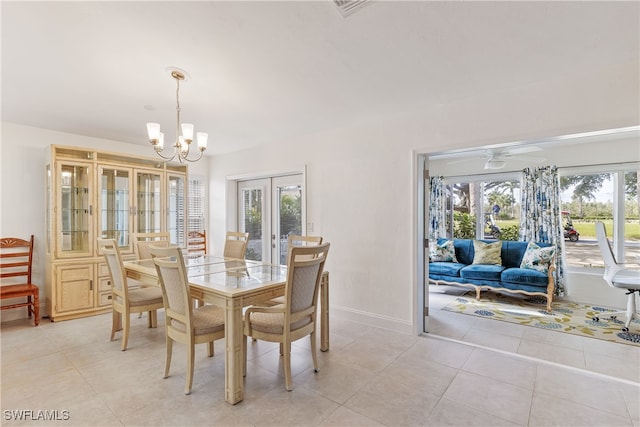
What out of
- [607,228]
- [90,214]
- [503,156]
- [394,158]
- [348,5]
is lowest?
[607,228]

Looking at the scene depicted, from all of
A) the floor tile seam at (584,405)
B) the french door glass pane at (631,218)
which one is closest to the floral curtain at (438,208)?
the french door glass pane at (631,218)

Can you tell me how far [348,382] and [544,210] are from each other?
4.49 metres

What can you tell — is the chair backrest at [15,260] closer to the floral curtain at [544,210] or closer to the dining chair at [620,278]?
the dining chair at [620,278]

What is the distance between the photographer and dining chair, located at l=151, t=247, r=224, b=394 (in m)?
2.19

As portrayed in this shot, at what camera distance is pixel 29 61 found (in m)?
2.33

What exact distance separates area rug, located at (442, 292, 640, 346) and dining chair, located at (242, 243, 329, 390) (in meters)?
2.77

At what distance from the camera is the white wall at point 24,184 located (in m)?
3.77

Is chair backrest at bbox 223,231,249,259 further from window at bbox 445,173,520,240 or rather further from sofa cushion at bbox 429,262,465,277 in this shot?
window at bbox 445,173,520,240

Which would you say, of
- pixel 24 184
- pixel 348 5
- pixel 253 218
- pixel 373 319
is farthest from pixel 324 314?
pixel 24 184

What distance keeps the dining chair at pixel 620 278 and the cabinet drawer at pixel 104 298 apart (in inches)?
249

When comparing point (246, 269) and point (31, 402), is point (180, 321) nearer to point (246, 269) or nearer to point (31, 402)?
point (246, 269)

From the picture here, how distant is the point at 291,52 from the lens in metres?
2.22

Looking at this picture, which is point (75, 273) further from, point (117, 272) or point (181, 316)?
point (181, 316)

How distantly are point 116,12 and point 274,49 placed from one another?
96 centimetres
